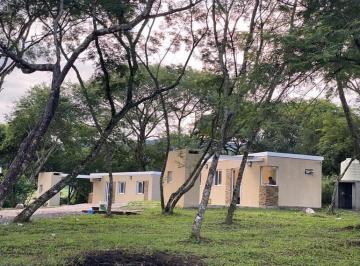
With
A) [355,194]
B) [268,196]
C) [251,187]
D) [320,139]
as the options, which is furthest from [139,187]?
[355,194]

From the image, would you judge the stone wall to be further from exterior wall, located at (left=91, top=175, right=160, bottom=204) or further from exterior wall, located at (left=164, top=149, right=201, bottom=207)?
exterior wall, located at (left=91, top=175, right=160, bottom=204)

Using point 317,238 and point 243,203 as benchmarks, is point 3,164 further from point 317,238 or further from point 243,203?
point 317,238

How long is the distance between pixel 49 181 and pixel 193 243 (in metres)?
30.0

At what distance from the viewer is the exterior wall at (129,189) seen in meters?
34.1

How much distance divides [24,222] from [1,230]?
7.89 ft

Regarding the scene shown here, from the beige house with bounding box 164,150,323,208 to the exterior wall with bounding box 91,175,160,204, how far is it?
7.08 meters

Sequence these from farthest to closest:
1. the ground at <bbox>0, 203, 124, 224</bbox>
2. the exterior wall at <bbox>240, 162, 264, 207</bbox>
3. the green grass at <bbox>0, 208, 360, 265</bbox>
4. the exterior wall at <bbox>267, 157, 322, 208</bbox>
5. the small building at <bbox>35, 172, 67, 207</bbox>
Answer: the small building at <bbox>35, 172, 67, 207</bbox>, the exterior wall at <bbox>240, 162, 264, 207</bbox>, the exterior wall at <bbox>267, 157, 322, 208</bbox>, the ground at <bbox>0, 203, 124, 224</bbox>, the green grass at <bbox>0, 208, 360, 265</bbox>

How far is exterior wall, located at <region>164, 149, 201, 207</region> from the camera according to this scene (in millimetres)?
24703

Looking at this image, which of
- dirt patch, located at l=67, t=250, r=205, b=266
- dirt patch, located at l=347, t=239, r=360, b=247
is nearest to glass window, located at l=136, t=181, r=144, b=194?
dirt patch, located at l=347, t=239, r=360, b=247

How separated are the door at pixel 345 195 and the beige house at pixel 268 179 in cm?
603

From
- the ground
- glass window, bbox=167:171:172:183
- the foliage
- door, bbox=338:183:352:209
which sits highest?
the foliage

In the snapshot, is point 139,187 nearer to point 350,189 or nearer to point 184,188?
point 350,189

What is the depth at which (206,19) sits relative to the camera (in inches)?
671

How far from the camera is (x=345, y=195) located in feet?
108
